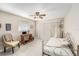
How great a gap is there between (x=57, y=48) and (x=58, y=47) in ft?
0.12

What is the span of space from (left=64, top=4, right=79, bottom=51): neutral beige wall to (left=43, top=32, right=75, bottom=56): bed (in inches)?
8.1

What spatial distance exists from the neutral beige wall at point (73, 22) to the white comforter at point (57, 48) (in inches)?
9.6

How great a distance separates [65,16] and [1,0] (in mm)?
1388

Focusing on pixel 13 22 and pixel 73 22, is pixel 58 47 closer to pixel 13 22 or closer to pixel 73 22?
pixel 73 22

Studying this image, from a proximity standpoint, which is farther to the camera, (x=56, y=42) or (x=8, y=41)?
(x=56, y=42)

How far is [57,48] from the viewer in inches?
70.4

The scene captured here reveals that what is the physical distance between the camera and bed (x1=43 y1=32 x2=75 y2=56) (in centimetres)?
172

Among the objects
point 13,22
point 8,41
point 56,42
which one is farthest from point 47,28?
point 8,41

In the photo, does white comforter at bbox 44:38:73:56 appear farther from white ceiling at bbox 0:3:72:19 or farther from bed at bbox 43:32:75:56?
white ceiling at bbox 0:3:72:19

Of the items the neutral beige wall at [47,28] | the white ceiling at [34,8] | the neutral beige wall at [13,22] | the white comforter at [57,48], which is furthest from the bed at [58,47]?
the white ceiling at [34,8]

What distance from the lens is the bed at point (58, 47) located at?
1.72 meters

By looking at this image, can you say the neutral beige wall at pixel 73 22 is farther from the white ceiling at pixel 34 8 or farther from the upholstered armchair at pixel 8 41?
the upholstered armchair at pixel 8 41

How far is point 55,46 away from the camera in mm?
1848

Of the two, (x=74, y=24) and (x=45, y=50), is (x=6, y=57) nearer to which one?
(x=45, y=50)
